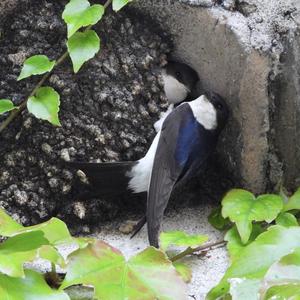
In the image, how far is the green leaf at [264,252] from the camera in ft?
4.72

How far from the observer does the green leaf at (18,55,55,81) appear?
1.72m

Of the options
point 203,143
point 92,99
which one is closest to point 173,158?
point 203,143

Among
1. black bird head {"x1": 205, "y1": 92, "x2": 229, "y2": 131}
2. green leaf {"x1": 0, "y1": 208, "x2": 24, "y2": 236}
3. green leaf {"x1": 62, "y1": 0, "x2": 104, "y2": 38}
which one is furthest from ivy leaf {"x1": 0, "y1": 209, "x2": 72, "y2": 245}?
black bird head {"x1": 205, "y1": 92, "x2": 229, "y2": 131}

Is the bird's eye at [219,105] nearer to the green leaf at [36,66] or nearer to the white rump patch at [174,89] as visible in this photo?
the white rump patch at [174,89]

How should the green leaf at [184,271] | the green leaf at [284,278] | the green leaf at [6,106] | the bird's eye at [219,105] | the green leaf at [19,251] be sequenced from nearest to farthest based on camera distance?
the green leaf at [284,278], the green leaf at [19,251], the green leaf at [184,271], the green leaf at [6,106], the bird's eye at [219,105]

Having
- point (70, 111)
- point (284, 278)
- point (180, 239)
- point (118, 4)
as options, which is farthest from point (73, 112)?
point (284, 278)

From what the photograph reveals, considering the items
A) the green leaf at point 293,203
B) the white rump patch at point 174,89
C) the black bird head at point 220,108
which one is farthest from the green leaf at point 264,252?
the white rump patch at point 174,89

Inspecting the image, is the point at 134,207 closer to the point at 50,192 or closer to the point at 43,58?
the point at 50,192

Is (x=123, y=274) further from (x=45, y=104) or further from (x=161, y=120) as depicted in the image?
(x=161, y=120)

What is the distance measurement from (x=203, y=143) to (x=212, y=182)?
0.31ft

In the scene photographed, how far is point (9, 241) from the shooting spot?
59.0 inches

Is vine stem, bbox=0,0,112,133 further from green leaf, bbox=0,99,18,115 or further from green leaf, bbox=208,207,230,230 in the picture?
green leaf, bbox=208,207,230,230

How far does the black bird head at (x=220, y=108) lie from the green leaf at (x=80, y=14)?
31 centimetres

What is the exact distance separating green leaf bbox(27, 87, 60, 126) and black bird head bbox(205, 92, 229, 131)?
13.6 inches
